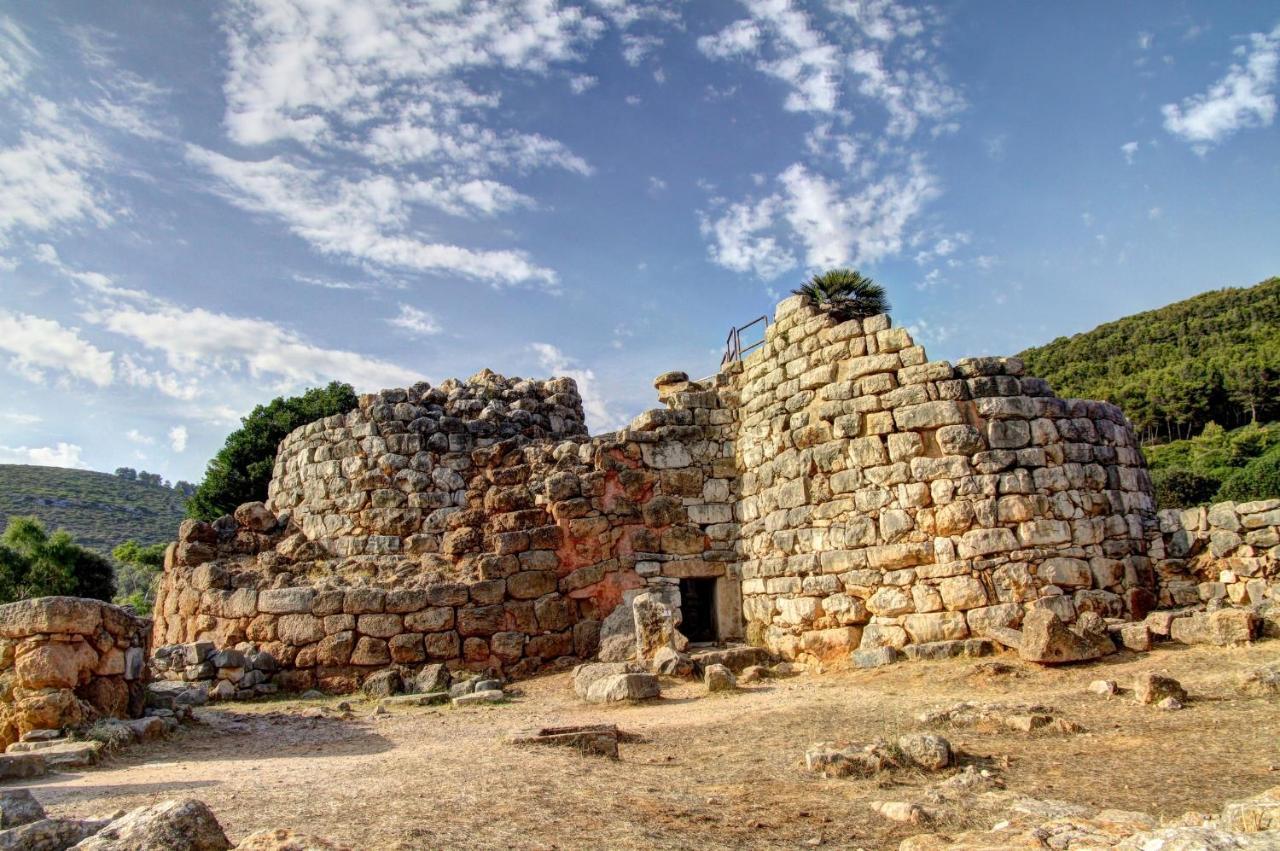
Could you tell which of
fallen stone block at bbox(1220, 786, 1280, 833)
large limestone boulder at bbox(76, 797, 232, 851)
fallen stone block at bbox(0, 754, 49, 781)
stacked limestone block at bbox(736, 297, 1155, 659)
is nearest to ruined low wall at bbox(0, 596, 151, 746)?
fallen stone block at bbox(0, 754, 49, 781)

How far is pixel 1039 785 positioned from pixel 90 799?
Answer: 6.08 m

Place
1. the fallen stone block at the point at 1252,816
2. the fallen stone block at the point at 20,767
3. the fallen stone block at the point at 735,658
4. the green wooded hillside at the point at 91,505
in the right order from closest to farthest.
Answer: the fallen stone block at the point at 1252,816
the fallen stone block at the point at 20,767
the fallen stone block at the point at 735,658
the green wooded hillside at the point at 91,505

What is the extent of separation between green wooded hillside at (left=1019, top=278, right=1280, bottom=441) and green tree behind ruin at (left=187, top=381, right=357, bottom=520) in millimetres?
31925

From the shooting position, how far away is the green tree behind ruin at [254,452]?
2628 cm

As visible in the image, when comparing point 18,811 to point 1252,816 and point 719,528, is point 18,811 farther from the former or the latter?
point 719,528

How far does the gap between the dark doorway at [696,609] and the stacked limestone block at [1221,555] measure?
6.52m

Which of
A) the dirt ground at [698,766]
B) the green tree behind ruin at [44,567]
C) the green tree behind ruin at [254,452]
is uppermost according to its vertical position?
the green tree behind ruin at [254,452]

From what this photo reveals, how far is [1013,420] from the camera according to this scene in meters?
10.4

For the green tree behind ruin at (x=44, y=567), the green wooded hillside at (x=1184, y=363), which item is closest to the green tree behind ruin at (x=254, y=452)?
the green tree behind ruin at (x=44, y=567)

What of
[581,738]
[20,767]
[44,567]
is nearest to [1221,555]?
[581,738]

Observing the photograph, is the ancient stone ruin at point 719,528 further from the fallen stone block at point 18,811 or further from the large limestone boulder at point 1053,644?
the fallen stone block at point 18,811

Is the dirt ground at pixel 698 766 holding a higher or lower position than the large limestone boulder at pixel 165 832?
lower

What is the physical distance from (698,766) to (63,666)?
20.6 feet

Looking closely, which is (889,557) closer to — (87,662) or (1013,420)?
(1013,420)
